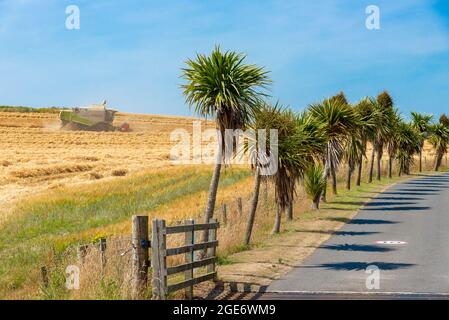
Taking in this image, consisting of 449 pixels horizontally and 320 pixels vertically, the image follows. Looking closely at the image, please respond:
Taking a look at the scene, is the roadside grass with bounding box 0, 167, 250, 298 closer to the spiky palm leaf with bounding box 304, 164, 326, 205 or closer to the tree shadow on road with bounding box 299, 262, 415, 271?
the spiky palm leaf with bounding box 304, 164, 326, 205

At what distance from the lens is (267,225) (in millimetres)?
28547

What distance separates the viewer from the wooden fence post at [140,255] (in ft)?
39.1

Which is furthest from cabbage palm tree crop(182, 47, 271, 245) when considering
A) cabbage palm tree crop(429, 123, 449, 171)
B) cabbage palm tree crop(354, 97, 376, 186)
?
cabbage palm tree crop(429, 123, 449, 171)

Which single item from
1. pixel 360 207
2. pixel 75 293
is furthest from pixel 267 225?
pixel 75 293

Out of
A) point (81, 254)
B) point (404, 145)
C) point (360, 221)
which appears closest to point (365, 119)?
point (404, 145)

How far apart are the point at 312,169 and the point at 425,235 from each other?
9.97 meters

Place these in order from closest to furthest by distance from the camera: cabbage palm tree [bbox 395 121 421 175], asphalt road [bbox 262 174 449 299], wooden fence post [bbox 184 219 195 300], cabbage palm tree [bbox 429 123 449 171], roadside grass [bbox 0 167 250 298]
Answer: wooden fence post [bbox 184 219 195 300] < asphalt road [bbox 262 174 449 299] < roadside grass [bbox 0 167 250 298] < cabbage palm tree [bbox 395 121 421 175] < cabbage palm tree [bbox 429 123 449 171]

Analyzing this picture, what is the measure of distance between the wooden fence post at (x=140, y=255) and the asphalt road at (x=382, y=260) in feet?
8.18

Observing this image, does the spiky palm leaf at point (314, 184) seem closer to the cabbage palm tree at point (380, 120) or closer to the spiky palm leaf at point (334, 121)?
the spiky palm leaf at point (334, 121)

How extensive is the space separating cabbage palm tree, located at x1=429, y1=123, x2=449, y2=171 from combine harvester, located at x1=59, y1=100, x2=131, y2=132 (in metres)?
56.2

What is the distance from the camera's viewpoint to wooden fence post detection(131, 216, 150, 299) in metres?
11.9

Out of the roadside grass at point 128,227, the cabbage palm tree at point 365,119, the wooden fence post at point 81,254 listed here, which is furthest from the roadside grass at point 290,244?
the cabbage palm tree at point 365,119

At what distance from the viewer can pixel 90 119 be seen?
119438 mm
